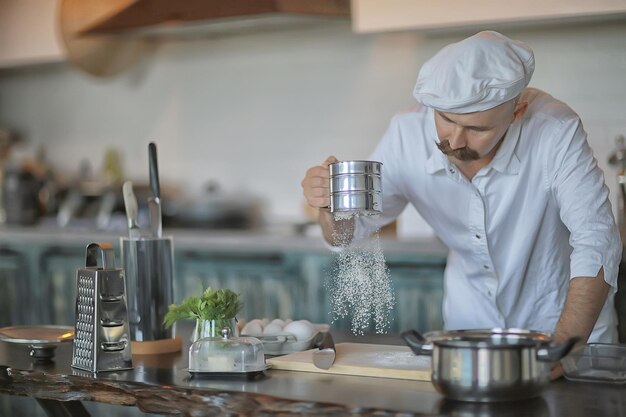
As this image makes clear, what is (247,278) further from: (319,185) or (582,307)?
(582,307)

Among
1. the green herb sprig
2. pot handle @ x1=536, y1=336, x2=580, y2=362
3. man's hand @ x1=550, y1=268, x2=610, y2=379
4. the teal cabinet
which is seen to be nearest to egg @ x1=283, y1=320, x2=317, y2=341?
the green herb sprig

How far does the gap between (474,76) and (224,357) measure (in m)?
0.81

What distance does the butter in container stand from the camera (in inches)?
72.2

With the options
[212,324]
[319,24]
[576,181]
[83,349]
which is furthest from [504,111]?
[319,24]

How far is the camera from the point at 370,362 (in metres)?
2.01

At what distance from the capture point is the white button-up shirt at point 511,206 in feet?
7.75

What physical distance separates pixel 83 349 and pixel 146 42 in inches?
145

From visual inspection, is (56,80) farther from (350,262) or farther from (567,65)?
(350,262)

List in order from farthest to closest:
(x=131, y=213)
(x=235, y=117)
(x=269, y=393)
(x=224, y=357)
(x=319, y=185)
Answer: (x=235, y=117) → (x=131, y=213) → (x=319, y=185) → (x=224, y=357) → (x=269, y=393)

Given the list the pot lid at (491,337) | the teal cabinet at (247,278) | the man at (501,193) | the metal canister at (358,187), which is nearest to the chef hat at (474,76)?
the man at (501,193)

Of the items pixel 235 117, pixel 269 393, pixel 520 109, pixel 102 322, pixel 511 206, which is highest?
pixel 235 117

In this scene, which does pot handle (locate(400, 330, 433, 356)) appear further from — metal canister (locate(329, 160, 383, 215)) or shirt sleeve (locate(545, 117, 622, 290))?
shirt sleeve (locate(545, 117, 622, 290))

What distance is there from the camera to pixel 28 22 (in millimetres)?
5395

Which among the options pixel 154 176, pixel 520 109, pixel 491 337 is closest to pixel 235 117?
pixel 154 176
